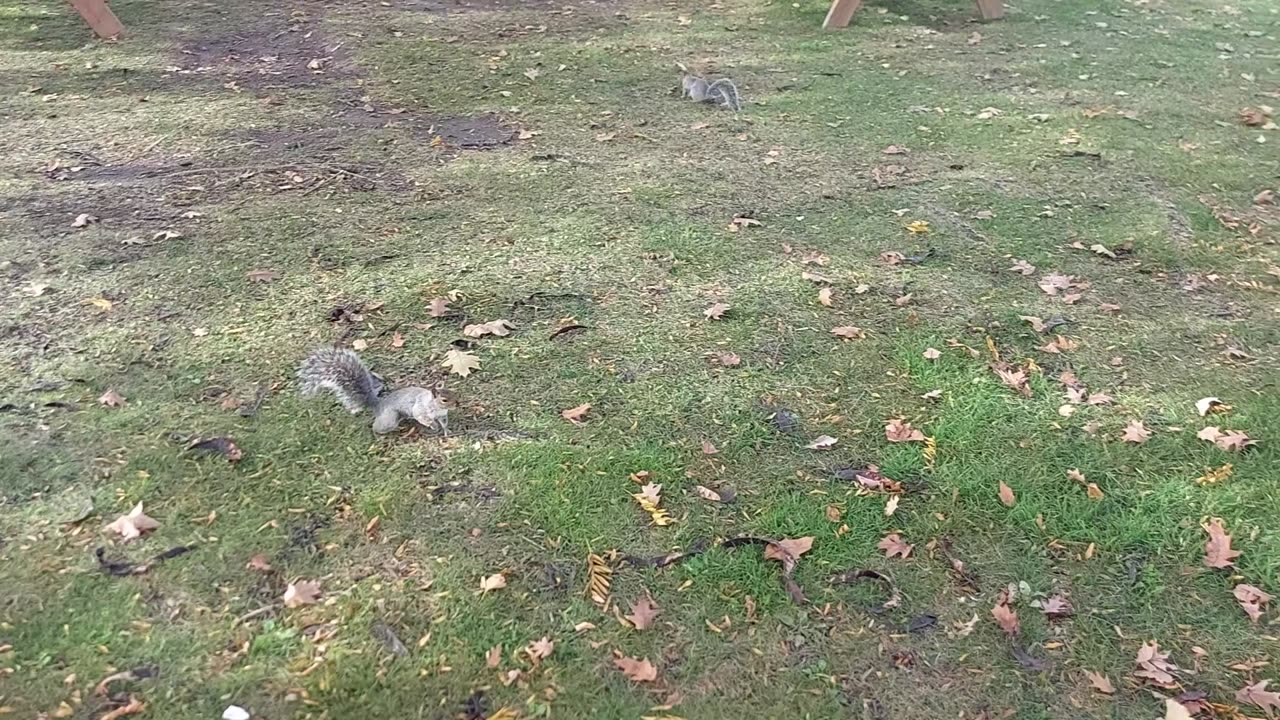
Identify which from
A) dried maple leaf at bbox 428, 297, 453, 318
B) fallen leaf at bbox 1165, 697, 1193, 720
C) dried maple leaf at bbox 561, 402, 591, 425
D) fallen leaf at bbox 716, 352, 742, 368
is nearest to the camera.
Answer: fallen leaf at bbox 1165, 697, 1193, 720

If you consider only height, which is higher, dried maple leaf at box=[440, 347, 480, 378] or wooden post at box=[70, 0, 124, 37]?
wooden post at box=[70, 0, 124, 37]

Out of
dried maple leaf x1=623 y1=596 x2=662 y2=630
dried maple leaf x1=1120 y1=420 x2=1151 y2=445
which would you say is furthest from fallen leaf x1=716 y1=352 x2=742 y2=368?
dried maple leaf x1=1120 y1=420 x2=1151 y2=445

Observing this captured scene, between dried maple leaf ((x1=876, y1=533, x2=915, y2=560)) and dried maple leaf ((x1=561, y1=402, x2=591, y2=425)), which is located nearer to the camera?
dried maple leaf ((x1=876, y1=533, x2=915, y2=560))

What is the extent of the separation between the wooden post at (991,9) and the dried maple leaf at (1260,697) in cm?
616

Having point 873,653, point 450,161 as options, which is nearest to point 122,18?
point 450,161

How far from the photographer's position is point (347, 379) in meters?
2.76

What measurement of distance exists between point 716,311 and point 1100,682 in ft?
5.69

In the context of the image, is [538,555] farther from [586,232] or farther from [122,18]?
[122,18]

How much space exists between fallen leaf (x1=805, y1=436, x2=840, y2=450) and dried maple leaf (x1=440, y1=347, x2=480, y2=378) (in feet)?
3.51

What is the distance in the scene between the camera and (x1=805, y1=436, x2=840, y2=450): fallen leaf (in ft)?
9.00

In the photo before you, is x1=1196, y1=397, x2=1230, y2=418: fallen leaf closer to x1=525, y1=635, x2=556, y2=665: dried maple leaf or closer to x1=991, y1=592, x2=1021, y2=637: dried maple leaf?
x1=991, y1=592, x2=1021, y2=637: dried maple leaf

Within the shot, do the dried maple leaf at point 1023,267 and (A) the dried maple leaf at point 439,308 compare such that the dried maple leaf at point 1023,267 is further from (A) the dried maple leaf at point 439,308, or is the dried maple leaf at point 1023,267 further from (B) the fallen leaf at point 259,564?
(B) the fallen leaf at point 259,564

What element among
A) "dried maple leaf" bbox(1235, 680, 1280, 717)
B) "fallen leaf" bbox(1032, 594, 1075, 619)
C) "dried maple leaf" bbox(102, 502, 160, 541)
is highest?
"dried maple leaf" bbox(102, 502, 160, 541)

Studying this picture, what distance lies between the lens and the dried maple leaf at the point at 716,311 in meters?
3.36
